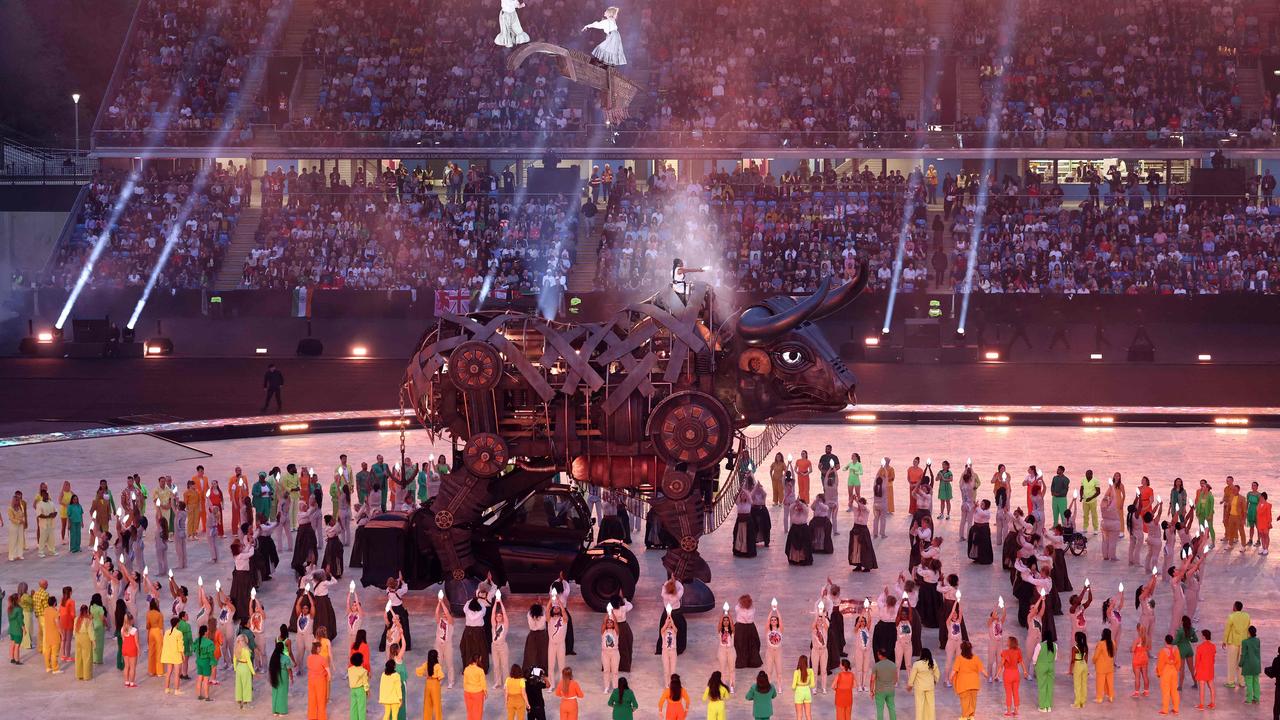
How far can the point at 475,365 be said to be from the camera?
82.6ft

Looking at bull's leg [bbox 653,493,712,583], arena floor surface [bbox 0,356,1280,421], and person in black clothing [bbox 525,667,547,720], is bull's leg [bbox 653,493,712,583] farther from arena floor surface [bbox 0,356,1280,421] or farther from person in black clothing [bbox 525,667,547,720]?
arena floor surface [bbox 0,356,1280,421]

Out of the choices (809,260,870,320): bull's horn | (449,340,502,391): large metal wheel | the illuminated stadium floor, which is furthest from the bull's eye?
(449,340,502,391): large metal wheel

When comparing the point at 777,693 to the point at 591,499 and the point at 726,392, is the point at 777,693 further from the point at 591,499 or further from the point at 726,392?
the point at 591,499

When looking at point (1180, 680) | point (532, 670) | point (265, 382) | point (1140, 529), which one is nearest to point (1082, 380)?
point (1140, 529)

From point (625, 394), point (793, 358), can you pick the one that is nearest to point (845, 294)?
point (793, 358)

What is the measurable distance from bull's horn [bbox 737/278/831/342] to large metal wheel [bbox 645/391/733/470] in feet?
3.88

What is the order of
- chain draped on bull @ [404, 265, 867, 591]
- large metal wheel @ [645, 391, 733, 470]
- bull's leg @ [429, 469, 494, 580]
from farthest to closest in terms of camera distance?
bull's leg @ [429, 469, 494, 580]
chain draped on bull @ [404, 265, 867, 591]
large metal wheel @ [645, 391, 733, 470]

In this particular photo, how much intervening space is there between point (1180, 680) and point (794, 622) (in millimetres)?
5747

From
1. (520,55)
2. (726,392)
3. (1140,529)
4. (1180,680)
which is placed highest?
(520,55)

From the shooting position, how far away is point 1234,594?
2759 centimetres

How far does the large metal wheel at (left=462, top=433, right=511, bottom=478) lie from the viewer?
83.6 ft

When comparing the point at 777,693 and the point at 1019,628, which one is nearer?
the point at 777,693

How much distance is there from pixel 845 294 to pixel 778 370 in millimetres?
1625

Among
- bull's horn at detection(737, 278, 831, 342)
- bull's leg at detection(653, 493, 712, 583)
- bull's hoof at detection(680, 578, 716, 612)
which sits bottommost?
bull's hoof at detection(680, 578, 716, 612)
